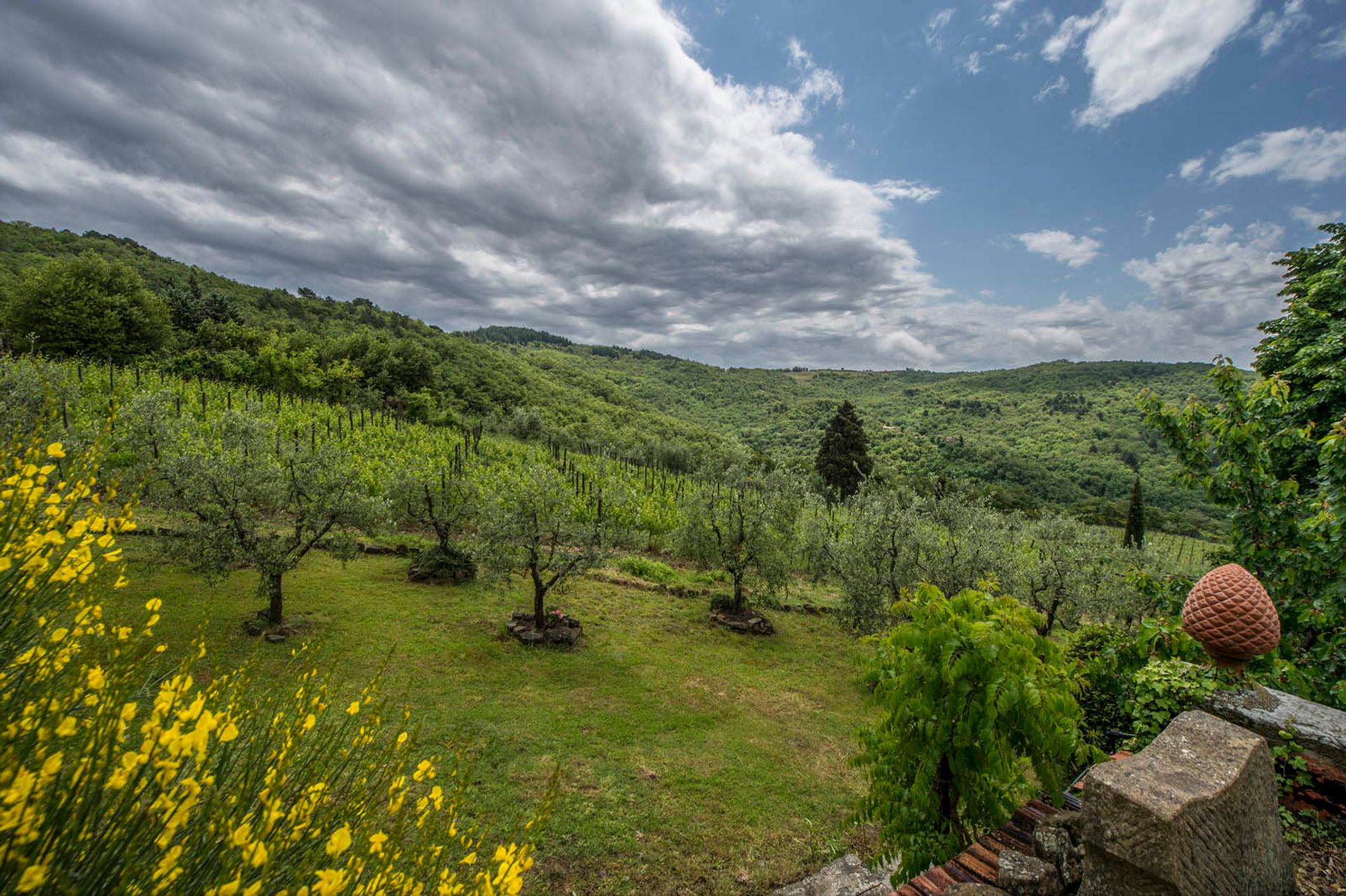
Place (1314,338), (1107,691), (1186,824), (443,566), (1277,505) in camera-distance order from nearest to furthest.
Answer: (1186,824) < (1107,691) < (1277,505) < (1314,338) < (443,566)

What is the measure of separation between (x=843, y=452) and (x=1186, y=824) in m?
50.1

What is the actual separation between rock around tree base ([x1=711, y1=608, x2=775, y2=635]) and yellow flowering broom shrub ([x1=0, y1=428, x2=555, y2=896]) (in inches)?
705

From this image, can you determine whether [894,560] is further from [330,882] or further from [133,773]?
[133,773]

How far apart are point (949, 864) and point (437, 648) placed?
1378 cm

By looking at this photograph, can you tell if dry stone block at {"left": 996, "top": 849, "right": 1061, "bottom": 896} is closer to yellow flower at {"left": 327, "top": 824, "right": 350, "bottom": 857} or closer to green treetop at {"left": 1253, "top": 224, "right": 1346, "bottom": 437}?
yellow flower at {"left": 327, "top": 824, "right": 350, "bottom": 857}

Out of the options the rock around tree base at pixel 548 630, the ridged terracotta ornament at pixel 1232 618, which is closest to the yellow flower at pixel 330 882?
the ridged terracotta ornament at pixel 1232 618

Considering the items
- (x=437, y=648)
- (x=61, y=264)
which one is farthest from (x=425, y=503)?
(x=61, y=264)

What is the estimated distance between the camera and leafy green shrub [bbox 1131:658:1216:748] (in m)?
4.09

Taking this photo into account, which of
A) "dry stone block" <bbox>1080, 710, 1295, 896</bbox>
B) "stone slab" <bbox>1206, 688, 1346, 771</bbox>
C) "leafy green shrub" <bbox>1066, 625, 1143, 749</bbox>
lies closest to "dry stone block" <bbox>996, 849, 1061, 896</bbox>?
"dry stone block" <bbox>1080, 710, 1295, 896</bbox>

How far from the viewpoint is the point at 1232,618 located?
378 centimetres

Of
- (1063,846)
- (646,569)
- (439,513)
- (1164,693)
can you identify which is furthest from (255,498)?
(1164,693)

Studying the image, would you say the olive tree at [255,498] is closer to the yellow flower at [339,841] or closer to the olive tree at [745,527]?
the olive tree at [745,527]

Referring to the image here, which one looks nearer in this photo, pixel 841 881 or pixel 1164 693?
pixel 1164 693

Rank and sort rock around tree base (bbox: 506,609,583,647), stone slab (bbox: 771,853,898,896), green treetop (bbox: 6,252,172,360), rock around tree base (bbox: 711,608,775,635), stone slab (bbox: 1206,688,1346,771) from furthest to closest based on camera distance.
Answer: green treetop (bbox: 6,252,172,360) < rock around tree base (bbox: 711,608,775,635) < rock around tree base (bbox: 506,609,583,647) < stone slab (bbox: 771,853,898,896) < stone slab (bbox: 1206,688,1346,771)
